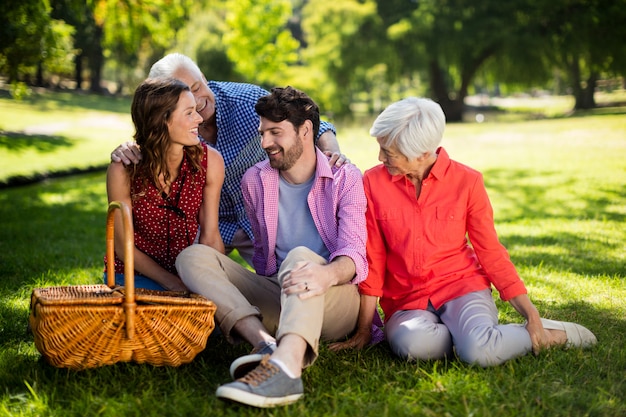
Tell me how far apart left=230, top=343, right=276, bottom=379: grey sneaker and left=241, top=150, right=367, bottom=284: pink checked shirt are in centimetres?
62

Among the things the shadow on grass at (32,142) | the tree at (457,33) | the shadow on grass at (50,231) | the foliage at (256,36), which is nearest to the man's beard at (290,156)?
the shadow on grass at (50,231)

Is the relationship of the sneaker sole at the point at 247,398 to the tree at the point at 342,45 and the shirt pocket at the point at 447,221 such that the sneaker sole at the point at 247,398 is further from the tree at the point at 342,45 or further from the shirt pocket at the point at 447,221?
the tree at the point at 342,45

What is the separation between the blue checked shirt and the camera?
4.44 meters

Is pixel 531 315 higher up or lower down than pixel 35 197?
higher up

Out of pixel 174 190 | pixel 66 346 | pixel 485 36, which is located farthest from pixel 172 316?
pixel 485 36

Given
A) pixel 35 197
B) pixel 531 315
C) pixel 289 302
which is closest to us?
pixel 289 302

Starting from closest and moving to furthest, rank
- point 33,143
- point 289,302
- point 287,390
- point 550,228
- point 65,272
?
point 287,390
point 289,302
point 65,272
point 550,228
point 33,143

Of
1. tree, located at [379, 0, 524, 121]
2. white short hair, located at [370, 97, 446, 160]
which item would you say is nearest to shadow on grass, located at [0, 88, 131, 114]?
tree, located at [379, 0, 524, 121]

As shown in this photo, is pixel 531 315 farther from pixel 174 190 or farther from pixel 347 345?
pixel 174 190

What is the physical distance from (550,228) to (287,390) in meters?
5.21

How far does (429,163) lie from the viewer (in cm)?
353

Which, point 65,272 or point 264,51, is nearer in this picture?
point 65,272

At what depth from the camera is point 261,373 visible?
274cm

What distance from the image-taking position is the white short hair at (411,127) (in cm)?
332
